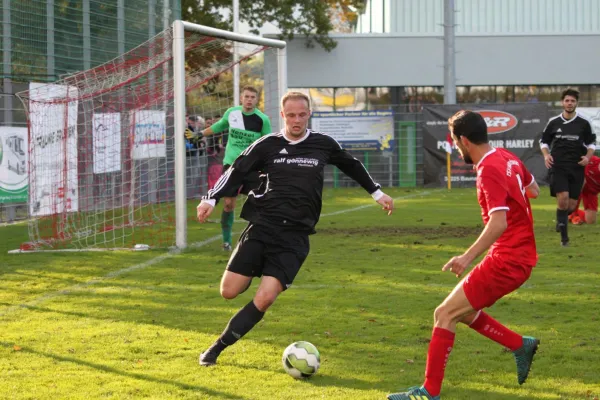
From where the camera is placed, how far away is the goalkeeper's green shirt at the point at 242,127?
12570 millimetres

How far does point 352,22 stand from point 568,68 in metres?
9.15

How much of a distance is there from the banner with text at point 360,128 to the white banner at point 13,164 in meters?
12.8

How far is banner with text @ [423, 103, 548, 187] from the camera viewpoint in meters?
27.6

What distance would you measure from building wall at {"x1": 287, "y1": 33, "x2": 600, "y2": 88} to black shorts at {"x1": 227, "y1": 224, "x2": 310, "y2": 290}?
28.4 meters

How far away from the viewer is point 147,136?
54.2 ft

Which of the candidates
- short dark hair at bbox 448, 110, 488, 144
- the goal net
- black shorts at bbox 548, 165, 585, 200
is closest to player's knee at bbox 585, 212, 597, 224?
black shorts at bbox 548, 165, 585, 200

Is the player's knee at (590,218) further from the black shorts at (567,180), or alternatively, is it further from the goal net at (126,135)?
the goal net at (126,135)

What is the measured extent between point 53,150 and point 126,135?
74.8 inches

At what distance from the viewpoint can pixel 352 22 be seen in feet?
130

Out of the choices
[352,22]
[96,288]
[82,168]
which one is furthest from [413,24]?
[96,288]

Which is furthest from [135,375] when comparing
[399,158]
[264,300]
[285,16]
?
[285,16]

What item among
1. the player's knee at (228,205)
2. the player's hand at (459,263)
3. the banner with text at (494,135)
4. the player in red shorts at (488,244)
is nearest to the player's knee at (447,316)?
the player in red shorts at (488,244)

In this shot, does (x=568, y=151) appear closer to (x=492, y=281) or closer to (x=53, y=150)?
(x=53, y=150)

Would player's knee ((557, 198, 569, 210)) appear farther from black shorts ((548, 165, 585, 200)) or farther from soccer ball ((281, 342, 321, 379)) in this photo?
soccer ball ((281, 342, 321, 379))
